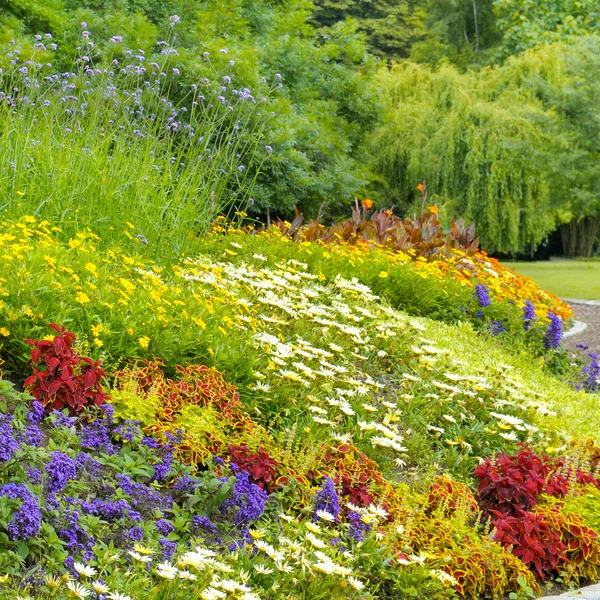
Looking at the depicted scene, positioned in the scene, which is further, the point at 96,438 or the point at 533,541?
the point at 533,541

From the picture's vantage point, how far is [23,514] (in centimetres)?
251

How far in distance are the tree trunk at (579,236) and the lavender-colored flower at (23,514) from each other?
88.6 feet

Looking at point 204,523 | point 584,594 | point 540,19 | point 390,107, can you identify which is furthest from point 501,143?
point 204,523

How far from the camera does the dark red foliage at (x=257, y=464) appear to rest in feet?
10.9

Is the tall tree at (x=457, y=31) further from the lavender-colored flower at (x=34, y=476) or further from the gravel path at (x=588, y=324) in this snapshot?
the lavender-colored flower at (x=34, y=476)

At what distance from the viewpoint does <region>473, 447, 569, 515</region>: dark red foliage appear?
3779 millimetres

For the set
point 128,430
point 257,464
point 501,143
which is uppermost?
point 501,143

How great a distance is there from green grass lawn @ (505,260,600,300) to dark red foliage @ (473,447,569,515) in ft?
37.1

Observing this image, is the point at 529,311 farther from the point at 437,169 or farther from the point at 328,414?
the point at 437,169

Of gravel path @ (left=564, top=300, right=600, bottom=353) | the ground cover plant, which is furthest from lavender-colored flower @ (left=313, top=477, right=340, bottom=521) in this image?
gravel path @ (left=564, top=300, right=600, bottom=353)

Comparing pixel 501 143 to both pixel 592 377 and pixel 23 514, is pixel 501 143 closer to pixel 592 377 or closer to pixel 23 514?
pixel 592 377

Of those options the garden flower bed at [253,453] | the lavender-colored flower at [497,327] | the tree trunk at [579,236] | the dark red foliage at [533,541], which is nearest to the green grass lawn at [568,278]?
the tree trunk at [579,236]

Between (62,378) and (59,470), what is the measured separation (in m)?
0.53

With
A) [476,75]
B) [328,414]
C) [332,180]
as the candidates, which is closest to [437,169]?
[476,75]
